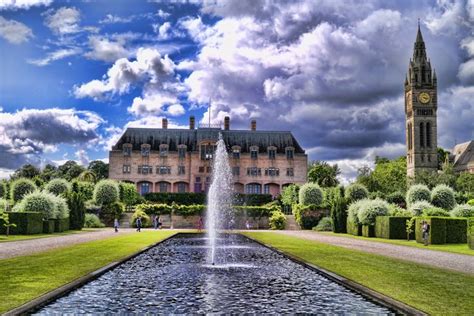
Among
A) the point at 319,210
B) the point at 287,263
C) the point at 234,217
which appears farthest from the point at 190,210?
the point at 287,263

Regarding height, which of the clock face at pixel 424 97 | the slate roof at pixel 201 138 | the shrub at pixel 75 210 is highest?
the clock face at pixel 424 97

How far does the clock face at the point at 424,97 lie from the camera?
108081 millimetres

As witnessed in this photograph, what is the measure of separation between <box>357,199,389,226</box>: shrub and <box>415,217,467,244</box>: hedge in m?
5.87

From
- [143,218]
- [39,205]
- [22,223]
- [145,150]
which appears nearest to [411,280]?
[22,223]

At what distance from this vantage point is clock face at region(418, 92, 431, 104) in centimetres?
10808

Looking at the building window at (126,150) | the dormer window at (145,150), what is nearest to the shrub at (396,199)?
the dormer window at (145,150)

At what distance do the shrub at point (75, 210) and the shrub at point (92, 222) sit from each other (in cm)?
613

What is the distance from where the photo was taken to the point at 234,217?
5103cm

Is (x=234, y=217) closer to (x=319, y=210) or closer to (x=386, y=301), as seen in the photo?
(x=319, y=210)

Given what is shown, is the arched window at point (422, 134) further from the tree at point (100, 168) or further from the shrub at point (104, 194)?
the shrub at point (104, 194)

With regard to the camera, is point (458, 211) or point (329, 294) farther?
point (458, 211)

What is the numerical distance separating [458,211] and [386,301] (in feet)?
83.9

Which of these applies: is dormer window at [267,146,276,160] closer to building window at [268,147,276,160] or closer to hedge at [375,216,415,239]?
building window at [268,147,276,160]

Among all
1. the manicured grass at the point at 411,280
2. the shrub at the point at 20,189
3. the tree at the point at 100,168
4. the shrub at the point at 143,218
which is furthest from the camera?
the tree at the point at 100,168
